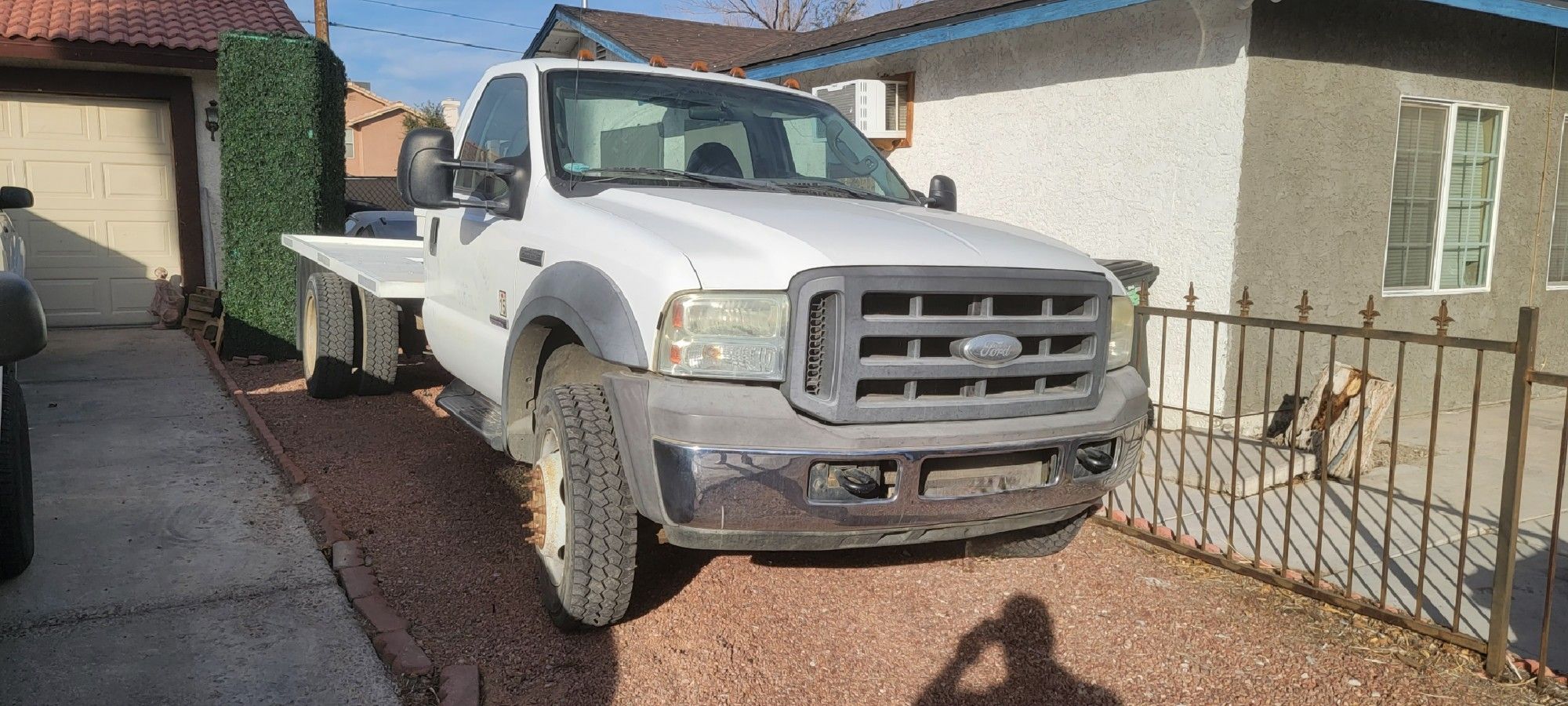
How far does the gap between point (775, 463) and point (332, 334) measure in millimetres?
5296

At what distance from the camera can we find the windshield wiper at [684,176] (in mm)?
4363

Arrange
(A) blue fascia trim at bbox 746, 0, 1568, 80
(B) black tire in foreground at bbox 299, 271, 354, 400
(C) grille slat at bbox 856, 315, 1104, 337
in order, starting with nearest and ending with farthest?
(C) grille slat at bbox 856, 315, 1104, 337 < (A) blue fascia trim at bbox 746, 0, 1568, 80 < (B) black tire in foreground at bbox 299, 271, 354, 400

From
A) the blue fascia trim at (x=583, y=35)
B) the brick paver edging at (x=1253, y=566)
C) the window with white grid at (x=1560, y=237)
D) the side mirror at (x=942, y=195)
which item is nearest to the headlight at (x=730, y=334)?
the side mirror at (x=942, y=195)

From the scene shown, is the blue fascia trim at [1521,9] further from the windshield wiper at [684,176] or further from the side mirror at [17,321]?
the side mirror at [17,321]

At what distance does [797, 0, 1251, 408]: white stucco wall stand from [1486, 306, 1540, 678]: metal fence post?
133 inches

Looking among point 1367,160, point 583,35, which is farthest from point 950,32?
point 583,35

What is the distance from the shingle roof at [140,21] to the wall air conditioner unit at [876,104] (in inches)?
218

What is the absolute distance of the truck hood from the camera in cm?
325

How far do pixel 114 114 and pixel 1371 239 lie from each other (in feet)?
37.9

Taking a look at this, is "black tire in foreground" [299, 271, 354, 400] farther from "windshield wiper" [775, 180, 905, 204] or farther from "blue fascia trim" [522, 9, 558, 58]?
"blue fascia trim" [522, 9, 558, 58]

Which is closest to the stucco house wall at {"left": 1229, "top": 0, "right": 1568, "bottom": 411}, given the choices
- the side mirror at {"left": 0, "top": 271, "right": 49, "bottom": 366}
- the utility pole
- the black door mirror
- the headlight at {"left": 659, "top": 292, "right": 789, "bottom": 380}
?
the headlight at {"left": 659, "top": 292, "right": 789, "bottom": 380}

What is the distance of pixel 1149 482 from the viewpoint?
6.09 metres

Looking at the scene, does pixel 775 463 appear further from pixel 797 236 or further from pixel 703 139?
pixel 703 139

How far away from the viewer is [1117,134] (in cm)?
775
